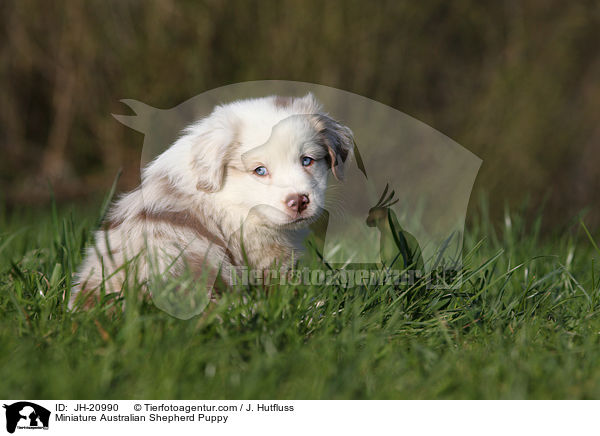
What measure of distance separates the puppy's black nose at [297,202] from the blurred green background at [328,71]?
2.81m

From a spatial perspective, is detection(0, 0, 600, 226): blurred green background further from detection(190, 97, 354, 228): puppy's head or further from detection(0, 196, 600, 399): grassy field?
detection(190, 97, 354, 228): puppy's head

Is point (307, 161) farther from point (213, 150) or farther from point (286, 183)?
point (213, 150)

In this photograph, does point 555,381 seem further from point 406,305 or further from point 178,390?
point 178,390

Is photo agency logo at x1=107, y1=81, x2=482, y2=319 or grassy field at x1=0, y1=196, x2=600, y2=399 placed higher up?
photo agency logo at x1=107, y1=81, x2=482, y2=319

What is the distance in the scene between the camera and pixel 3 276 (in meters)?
2.87

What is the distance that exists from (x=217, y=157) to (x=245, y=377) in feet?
2.70

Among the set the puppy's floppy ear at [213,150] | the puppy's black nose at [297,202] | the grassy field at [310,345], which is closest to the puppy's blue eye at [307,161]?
the puppy's black nose at [297,202]

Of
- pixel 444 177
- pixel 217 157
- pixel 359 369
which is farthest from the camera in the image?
pixel 444 177

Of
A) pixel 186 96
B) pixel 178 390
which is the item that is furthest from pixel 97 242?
pixel 186 96
